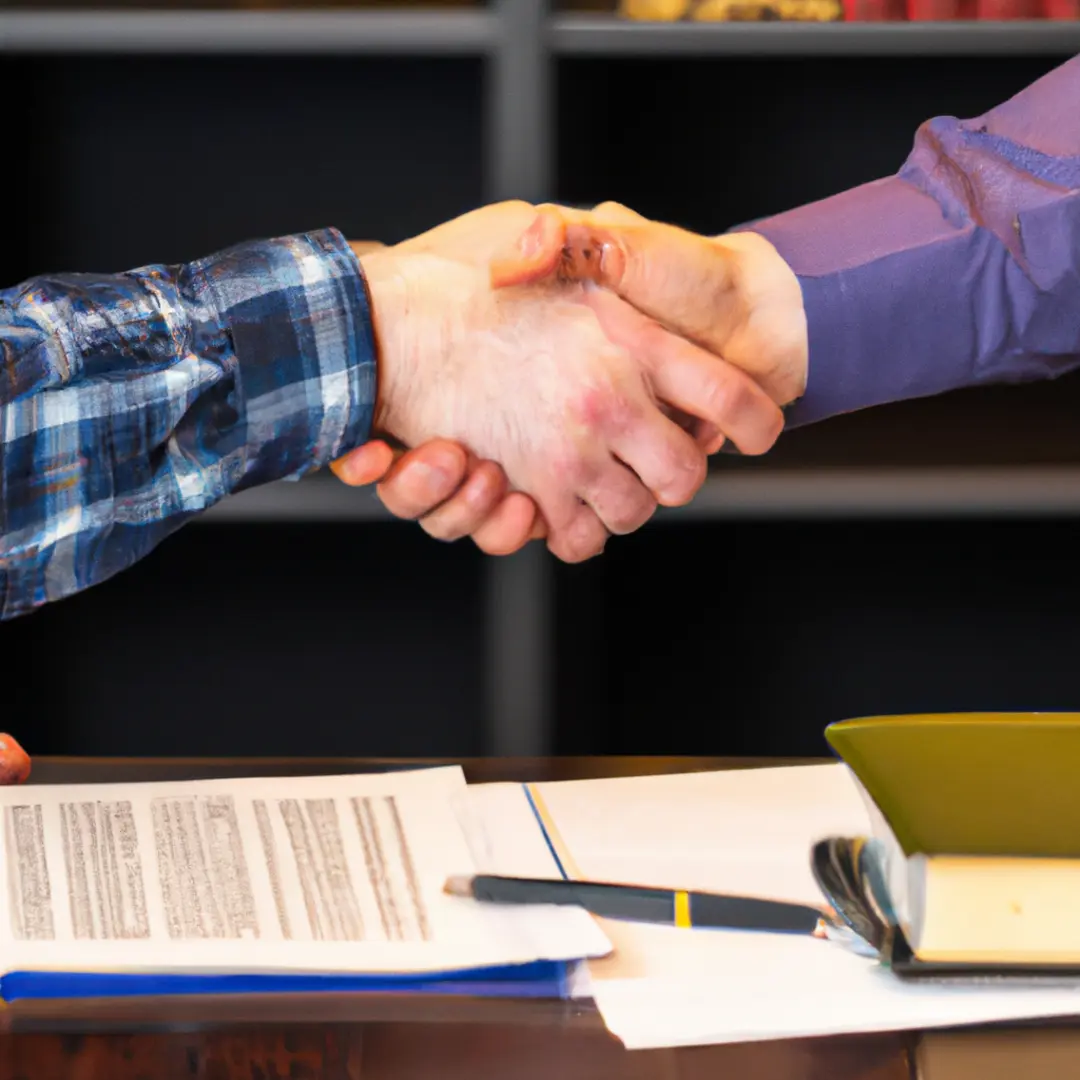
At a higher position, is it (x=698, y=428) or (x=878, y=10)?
(x=878, y=10)

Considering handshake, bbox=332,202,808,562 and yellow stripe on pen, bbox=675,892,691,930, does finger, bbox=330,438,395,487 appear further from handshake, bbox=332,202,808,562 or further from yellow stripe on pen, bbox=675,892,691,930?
yellow stripe on pen, bbox=675,892,691,930

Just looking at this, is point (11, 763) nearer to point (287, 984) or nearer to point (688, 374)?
point (287, 984)

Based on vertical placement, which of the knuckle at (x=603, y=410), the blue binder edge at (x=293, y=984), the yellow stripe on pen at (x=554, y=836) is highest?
the knuckle at (x=603, y=410)

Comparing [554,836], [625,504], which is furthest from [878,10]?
[554,836]

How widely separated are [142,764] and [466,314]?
428mm

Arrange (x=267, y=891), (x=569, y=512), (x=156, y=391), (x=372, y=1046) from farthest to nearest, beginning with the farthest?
1. (x=569, y=512)
2. (x=156, y=391)
3. (x=267, y=891)
4. (x=372, y=1046)

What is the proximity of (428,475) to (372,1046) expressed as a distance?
62cm

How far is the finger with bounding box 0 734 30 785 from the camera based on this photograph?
0.84 meters

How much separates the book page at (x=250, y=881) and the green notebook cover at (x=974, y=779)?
5.5 inches

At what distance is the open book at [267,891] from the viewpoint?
1.97 feet

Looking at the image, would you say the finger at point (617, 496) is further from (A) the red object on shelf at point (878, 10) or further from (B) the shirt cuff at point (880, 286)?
(A) the red object on shelf at point (878, 10)

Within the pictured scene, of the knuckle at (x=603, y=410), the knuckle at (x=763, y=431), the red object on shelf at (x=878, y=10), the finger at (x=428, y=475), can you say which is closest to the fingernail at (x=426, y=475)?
the finger at (x=428, y=475)

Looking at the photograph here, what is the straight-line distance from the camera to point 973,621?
1.78 m

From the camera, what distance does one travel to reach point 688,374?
1.09m
